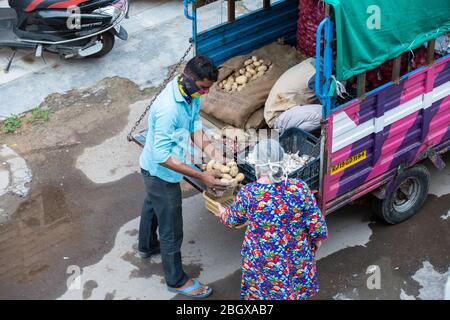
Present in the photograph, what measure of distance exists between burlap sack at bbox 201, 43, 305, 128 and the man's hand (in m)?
0.95

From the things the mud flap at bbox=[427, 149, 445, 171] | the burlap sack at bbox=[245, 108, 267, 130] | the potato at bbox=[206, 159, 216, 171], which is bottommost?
the mud flap at bbox=[427, 149, 445, 171]

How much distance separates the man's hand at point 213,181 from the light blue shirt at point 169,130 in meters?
0.20

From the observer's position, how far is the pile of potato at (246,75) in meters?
6.14

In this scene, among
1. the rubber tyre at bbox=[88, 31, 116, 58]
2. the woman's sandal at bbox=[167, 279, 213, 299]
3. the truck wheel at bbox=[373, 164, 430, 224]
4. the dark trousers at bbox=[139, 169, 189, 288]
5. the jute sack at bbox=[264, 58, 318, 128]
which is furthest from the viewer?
the rubber tyre at bbox=[88, 31, 116, 58]

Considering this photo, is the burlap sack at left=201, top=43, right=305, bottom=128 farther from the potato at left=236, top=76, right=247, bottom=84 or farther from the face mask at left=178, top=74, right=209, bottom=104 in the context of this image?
the face mask at left=178, top=74, right=209, bottom=104

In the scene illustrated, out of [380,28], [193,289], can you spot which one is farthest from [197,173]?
[380,28]

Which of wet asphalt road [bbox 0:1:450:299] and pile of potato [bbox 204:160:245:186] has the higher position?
pile of potato [bbox 204:160:245:186]

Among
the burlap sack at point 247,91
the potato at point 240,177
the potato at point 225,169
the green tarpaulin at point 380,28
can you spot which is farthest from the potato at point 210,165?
the green tarpaulin at point 380,28

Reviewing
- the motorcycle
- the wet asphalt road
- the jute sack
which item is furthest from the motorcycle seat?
the jute sack

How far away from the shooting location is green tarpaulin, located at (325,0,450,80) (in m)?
4.55

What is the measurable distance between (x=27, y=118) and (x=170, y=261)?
3.31 meters

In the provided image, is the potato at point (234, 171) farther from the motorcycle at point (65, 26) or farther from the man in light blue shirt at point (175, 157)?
the motorcycle at point (65, 26)

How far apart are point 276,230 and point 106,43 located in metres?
5.06

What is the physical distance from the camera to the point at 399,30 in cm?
491
